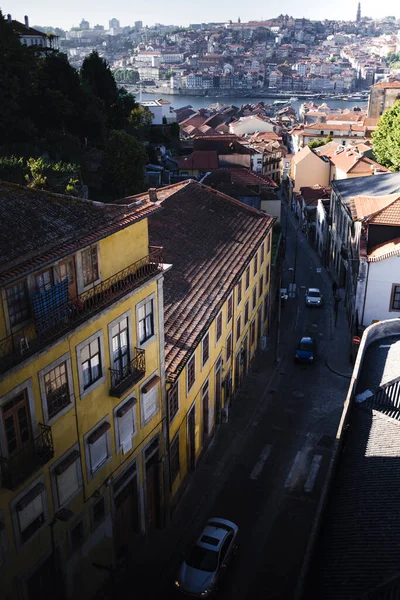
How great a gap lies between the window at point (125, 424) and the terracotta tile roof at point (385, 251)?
74.8 feet

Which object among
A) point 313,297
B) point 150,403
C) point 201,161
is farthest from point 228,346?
point 201,161

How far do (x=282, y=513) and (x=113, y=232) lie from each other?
15.6 m

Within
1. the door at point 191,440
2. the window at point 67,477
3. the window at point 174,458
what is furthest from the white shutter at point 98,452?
the door at point 191,440

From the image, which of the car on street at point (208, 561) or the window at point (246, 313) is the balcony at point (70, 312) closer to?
the car on street at point (208, 561)

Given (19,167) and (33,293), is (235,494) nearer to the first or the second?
(33,293)

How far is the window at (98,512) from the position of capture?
20.9m

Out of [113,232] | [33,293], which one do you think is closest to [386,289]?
[113,232]

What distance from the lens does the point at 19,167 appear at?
139ft

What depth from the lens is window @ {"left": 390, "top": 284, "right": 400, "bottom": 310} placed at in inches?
1547

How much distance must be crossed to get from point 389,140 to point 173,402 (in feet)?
180

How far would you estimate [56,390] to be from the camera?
58.1 feet

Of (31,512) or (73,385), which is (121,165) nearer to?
(73,385)

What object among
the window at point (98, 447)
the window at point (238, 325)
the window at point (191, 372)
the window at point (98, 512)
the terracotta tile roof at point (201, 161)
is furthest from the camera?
the terracotta tile roof at point (201, 161)

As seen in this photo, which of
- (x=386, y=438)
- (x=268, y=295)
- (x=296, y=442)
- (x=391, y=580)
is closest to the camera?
(x=391, y=580)
